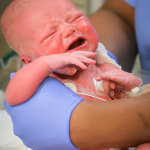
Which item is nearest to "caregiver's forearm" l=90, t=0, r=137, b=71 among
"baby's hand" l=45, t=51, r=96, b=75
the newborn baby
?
the newborn baby

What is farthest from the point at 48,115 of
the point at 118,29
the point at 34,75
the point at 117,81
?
the point at 118,29

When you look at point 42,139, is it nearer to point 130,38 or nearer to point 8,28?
point 8,28

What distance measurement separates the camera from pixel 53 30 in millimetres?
549

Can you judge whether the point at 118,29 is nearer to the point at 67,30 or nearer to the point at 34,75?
the point at 67,30

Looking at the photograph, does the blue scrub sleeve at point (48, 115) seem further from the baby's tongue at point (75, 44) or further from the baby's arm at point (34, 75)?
the baby's tongue at point (75, 44)

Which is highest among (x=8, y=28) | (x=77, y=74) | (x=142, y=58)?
(x=8, y=28)

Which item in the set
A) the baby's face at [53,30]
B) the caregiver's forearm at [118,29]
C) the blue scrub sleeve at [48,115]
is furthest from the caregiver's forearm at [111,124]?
the caregiver's forearm at [118,29]

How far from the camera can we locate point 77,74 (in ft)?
1.89

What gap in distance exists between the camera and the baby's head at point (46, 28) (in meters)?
0.54

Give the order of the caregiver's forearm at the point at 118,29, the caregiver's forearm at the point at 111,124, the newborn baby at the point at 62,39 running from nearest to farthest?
the caregiver's forearm at the point at 111,124 < the newborn baby at the point at 62,39 < the caregiver's forearm at the point at 118,29

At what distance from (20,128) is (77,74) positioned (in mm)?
232

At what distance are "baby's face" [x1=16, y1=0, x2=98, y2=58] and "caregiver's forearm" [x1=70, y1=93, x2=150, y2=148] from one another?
21 centimetres

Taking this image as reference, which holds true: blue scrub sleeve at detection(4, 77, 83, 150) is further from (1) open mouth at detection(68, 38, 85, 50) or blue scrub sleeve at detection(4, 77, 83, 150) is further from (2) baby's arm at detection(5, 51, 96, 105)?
(1) open mouth at detection(68, 38, 85, 50)

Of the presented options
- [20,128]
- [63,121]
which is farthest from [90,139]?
[20,128]
